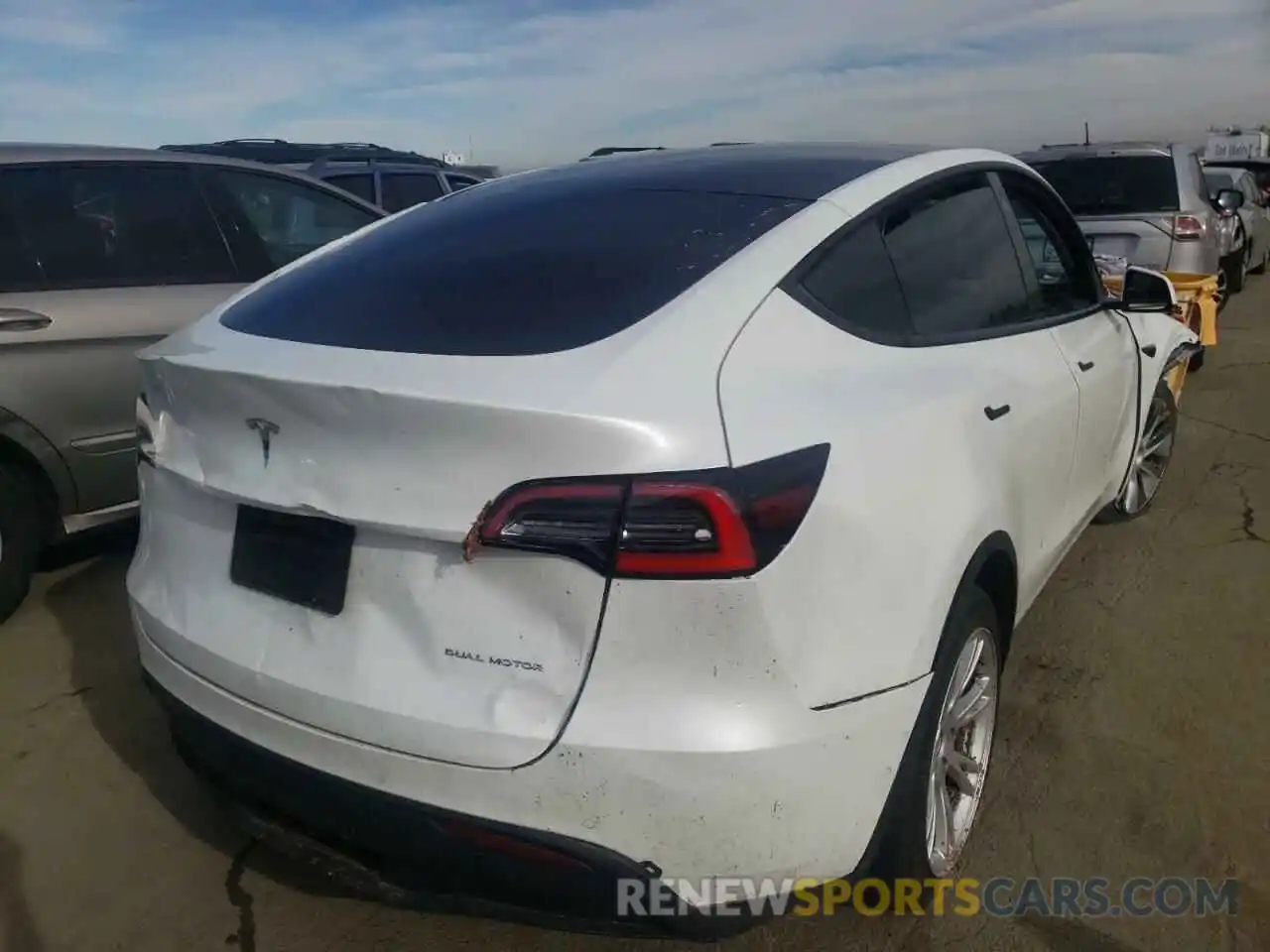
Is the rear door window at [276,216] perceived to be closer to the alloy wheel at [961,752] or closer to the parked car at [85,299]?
the parked car at [85,299]

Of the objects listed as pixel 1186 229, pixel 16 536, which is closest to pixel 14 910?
pixel 16 536

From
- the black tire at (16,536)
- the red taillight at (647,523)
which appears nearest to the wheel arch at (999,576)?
the red taillight at (647,523)

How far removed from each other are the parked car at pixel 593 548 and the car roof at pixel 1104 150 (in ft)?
22.7

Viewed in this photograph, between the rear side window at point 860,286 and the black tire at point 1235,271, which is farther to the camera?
the black tire at point 1235,271

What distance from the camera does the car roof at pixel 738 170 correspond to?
8.37 ft

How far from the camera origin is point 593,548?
170cm

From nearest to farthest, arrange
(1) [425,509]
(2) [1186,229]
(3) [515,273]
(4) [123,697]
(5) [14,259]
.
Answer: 1. (1) [425,509]
2. (3) [515,273]
3. (4) [123,697]
4. (5) [14,259]
5. (2) [1186,229]

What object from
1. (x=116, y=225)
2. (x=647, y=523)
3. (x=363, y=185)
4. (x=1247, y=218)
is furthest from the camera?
(x=1247, y=218)

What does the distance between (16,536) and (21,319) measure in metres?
0.77

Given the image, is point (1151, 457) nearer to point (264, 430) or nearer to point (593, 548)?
point (593, 548)

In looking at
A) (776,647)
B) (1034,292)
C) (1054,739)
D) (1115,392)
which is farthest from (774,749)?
(1115,392)

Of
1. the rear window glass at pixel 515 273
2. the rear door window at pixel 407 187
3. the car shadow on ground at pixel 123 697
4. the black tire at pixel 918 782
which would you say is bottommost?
the car shadow on ground at pixel 123 697

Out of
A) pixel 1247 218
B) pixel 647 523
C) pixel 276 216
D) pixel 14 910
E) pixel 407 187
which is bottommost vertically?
pixel 14 910

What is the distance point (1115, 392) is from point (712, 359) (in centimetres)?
230
